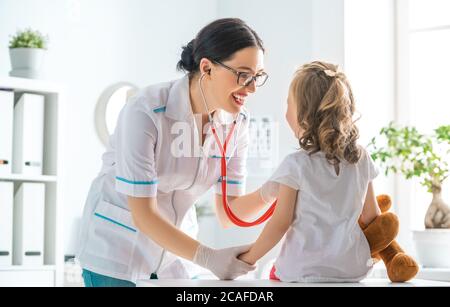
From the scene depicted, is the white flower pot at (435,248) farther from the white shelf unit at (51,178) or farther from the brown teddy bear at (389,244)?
the white shelf unit at (51,178)

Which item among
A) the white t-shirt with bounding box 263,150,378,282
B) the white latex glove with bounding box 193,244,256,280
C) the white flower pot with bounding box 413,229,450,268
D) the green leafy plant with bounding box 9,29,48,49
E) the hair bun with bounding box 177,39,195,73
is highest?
the green leafy plant with bounding box 9,29,48,49

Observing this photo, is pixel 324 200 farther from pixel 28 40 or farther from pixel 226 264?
pixel 28 40

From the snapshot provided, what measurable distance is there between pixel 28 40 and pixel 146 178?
1.63m

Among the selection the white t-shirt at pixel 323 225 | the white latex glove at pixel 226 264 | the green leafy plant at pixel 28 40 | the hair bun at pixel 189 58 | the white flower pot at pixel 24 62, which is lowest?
the white latex glove at pixel 226 264

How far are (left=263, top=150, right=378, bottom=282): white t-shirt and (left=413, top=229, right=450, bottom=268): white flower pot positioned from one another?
1383 mm

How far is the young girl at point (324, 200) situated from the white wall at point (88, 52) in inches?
69.9

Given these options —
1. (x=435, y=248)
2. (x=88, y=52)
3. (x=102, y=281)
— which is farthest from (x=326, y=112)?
(x=88, y=52)

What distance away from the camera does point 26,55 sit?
290 cm

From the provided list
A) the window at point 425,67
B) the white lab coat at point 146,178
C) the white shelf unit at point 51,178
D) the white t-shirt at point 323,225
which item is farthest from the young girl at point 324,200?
the window at point 425,67

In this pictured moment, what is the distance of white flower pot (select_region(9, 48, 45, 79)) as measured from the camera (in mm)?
2891

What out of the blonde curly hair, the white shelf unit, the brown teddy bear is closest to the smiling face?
the blonde curly hair

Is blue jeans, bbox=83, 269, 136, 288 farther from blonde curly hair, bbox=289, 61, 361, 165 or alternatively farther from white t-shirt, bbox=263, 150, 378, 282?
blonde curly hair, bbox=289, 61, 361, 165

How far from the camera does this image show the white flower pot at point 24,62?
9.48 feet

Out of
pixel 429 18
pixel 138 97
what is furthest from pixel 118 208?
pixel 429 18
